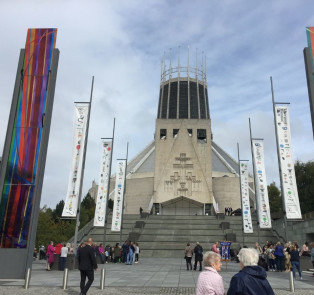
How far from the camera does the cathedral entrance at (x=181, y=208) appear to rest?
130 feet

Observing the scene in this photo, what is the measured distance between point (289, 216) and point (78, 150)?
30.0 feet

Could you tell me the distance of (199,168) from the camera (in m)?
39.5

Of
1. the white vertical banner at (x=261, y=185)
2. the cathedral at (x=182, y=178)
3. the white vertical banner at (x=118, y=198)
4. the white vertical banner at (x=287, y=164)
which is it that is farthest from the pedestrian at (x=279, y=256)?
the cathedral at (x=182, y=178)

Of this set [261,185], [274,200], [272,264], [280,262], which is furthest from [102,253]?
[274,200]

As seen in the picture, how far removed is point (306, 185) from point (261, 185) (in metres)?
18.4

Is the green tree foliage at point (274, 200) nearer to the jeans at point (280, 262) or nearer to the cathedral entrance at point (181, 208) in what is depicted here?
the cathedral entrance at point (181, 208)

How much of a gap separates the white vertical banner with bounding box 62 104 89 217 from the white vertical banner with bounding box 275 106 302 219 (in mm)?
8419

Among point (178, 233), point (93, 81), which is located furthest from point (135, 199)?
point (93, 81)

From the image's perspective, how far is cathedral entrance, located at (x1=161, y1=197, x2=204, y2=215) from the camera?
39.6 metres

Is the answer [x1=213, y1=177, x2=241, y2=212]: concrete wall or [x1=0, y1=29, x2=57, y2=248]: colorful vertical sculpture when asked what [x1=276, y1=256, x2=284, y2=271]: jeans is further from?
[x1=213, y1=177, x2=241, y2=212]: concrete wall

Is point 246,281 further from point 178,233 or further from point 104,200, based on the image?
point 178,233

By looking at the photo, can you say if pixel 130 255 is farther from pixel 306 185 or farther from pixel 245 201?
pixel 306 185

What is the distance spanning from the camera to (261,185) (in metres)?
17.3

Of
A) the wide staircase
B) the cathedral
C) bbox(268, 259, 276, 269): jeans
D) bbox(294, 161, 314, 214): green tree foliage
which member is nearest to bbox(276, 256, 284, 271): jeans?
bbox(268, 259, 276, 269): jeans
